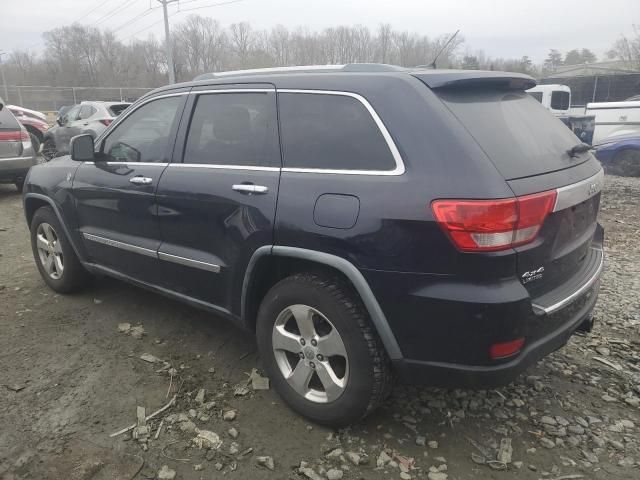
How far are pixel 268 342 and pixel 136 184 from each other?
4.85ft

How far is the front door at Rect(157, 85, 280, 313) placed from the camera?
9.27 feet

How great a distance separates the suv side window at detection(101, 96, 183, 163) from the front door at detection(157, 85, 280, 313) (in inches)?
6.8

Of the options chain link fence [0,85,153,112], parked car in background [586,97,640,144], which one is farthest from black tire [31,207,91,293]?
chain link fence [0,85,153,112]

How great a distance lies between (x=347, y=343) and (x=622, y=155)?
1119 cm

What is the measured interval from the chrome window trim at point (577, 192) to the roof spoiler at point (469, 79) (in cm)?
64

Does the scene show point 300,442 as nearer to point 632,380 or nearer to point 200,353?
point 200,353

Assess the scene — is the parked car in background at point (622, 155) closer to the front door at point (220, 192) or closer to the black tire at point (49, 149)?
the front door at point (220, 192)

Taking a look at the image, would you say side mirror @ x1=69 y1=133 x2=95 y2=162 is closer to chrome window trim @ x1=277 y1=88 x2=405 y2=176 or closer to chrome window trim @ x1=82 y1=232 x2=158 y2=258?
chrome window trim @ x1=82 y1=232 x2=158 y2=258

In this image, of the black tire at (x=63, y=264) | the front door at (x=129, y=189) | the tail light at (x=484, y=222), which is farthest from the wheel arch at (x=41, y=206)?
the tail light at (x=484, y=222)

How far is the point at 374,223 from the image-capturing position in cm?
232

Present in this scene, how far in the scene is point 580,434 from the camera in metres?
2.69

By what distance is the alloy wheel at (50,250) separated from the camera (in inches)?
177

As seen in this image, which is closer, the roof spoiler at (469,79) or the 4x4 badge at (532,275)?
the 4x4 badge at (532,275)

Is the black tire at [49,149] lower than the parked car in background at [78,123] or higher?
lower
